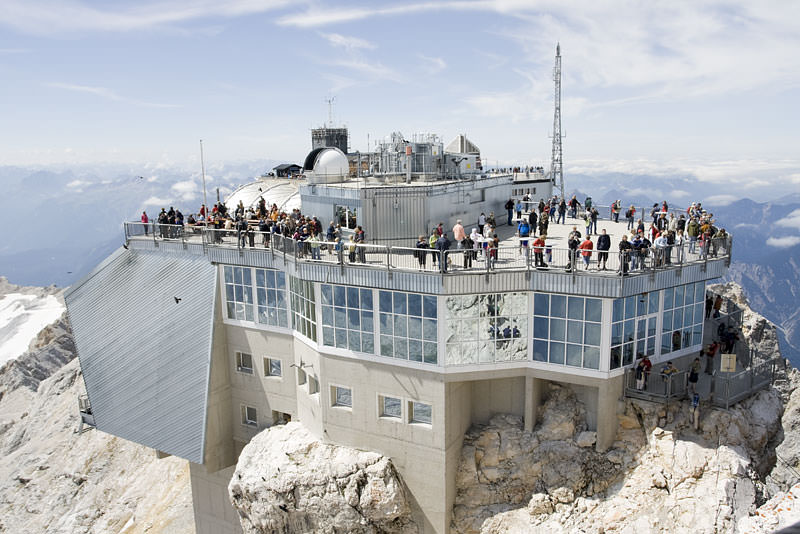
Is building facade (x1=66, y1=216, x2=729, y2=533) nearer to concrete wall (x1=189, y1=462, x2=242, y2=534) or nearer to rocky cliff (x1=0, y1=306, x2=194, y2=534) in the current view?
concrete wall (x1=189, y1=462, x2=242, y2=534)

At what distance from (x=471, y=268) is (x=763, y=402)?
14.8m

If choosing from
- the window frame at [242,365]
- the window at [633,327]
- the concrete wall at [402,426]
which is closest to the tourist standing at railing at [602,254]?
the window at [633,327]

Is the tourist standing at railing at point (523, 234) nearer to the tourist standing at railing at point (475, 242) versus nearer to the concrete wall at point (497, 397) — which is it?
the tourist standing at railing at point (475, 242)

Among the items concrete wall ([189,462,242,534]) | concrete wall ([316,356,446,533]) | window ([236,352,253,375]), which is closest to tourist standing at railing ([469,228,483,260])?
concrete wall ([316,356,446,533])

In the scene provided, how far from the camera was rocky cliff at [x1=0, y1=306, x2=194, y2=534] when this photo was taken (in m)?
45.6

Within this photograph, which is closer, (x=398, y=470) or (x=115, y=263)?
(x=398, y=470)

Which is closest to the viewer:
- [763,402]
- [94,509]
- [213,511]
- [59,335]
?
[763,402]

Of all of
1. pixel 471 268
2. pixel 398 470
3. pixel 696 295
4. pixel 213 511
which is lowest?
pixel 213 511

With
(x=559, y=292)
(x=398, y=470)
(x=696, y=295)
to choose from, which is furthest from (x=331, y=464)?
(x=696, y=295)

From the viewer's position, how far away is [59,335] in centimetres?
9331

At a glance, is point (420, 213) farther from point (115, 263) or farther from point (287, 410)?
point (115, 263)

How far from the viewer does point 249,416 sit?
110 ft

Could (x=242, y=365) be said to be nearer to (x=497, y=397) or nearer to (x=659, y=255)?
(x=497, y=397)

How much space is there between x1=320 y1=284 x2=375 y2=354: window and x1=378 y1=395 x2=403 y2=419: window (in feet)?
8.14
